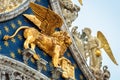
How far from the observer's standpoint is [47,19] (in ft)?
42.6

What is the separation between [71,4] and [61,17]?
0.81 metres

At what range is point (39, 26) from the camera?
1284 centimetres

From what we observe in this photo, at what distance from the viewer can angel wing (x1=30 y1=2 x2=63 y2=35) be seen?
1282 cm

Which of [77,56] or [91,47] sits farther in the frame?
[91,47]

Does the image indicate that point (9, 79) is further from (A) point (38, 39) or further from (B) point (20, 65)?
(A) point (38, 39)

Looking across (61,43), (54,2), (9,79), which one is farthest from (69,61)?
(9,79)

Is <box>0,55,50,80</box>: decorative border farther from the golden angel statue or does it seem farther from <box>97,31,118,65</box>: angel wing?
<box>97,31,118,65</box>: angel wing

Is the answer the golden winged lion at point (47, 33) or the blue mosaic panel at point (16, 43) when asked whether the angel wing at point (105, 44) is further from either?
the blue mosaic panel at point (16, 43)

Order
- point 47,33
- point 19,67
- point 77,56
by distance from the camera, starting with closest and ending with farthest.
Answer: point 19,67
point 47,33
point 77,56

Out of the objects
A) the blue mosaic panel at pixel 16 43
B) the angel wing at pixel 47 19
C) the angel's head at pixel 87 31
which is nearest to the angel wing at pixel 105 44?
the angel's head at pixel 87 31

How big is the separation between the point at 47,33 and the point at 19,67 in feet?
5.39

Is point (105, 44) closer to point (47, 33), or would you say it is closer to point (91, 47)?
point (91, 47)

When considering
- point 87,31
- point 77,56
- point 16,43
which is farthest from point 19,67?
point 87,31

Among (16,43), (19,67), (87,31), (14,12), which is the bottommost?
(19,67)
